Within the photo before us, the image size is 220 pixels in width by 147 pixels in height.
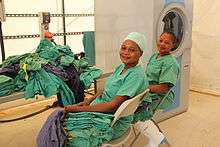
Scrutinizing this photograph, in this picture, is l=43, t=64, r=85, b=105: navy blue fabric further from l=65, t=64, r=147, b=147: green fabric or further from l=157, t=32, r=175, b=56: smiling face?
l=157, t=32, r=175, b=56: smiling face

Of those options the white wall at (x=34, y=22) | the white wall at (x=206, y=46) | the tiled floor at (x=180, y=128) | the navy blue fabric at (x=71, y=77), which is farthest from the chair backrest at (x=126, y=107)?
the white wall at (x=206, y=46)

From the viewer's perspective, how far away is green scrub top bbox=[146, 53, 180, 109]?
1.93 meters

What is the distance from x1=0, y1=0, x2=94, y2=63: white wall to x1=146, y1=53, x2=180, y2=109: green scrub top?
1.80 metres

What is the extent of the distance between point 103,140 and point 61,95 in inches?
20.4

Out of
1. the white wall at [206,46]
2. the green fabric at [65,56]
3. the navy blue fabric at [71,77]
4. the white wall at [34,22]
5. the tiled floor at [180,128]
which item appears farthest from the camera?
the white wall at [206,46]

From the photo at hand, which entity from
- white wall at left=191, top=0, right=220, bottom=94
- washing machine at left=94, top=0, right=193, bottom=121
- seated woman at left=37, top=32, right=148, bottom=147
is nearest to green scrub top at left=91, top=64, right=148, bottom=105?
seated woman at left=37, top=32, right=148, bottom=147

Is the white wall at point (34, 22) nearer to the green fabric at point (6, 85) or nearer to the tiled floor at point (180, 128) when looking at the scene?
the tiled floor at point (180, 128)

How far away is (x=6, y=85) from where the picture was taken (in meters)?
1.64

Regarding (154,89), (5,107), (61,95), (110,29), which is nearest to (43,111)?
(5,107)

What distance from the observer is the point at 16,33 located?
333 centimetres

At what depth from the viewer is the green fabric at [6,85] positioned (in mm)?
1621

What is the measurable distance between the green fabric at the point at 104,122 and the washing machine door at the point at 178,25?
4.60 feet

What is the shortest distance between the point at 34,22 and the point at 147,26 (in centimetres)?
155

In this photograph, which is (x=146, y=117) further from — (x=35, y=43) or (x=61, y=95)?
(x=35, y=43)
